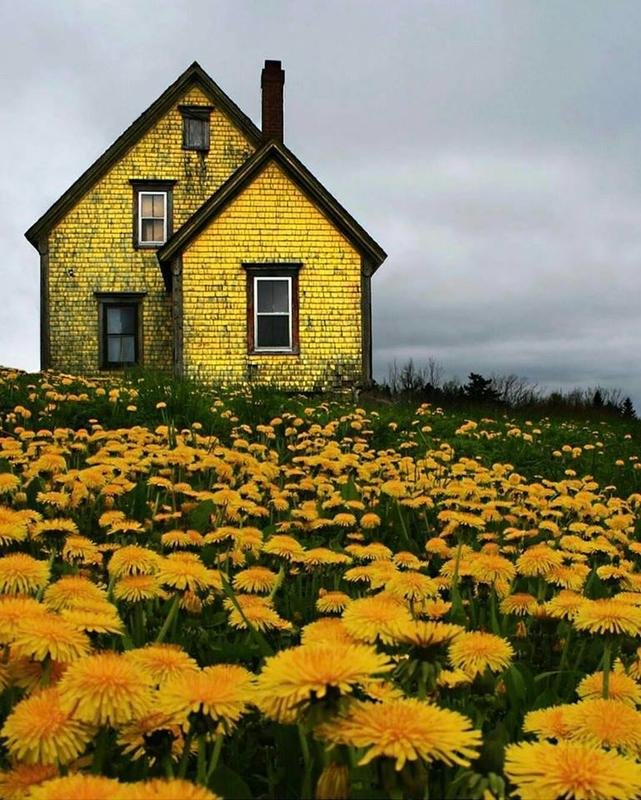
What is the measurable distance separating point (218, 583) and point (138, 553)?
0.27m

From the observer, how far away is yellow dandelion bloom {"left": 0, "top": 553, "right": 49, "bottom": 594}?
1.75 meters

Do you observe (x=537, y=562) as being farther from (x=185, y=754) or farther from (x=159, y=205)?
(x=159, y=205)

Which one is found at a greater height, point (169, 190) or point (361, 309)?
point (169, 190)

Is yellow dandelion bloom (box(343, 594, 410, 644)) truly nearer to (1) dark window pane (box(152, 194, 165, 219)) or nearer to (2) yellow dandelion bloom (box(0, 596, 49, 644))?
(2) yellow dandelion bloom (box(0, 596, 49, 644))

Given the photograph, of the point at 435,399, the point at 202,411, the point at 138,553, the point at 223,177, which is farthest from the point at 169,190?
the point at 138,553

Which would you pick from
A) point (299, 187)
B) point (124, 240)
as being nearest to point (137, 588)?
point (299, 187)

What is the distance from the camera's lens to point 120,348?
832 inches

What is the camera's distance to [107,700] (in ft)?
3.77

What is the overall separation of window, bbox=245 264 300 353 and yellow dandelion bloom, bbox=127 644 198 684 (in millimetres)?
17243

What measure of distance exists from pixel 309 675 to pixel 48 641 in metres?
0.50

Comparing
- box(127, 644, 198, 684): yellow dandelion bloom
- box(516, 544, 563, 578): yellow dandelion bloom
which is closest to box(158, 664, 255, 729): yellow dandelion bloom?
box(127, 644, 198, 684): yellow dandelion bloom

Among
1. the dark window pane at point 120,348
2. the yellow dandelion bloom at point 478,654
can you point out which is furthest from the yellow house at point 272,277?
the yellow dandelion bloom at point 478,654

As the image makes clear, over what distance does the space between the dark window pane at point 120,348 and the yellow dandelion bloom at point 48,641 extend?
66.6ft

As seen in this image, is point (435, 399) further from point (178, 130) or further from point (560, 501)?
point (560, 501)
